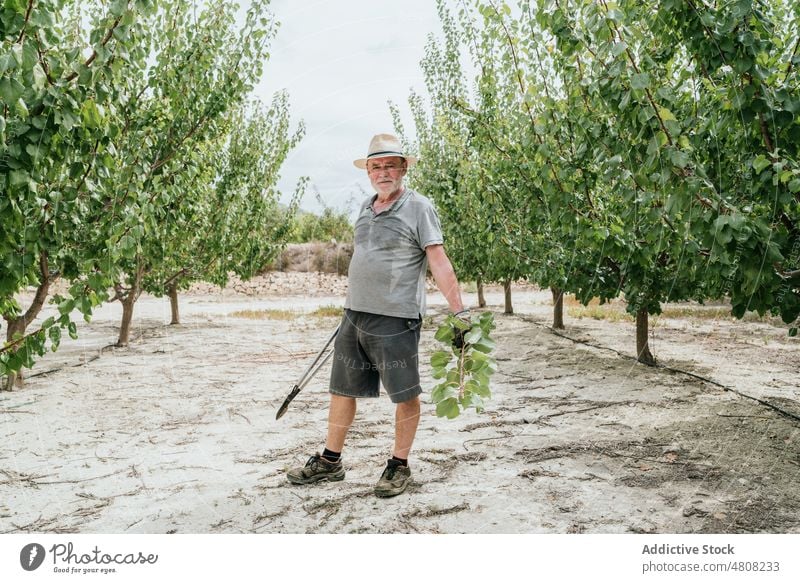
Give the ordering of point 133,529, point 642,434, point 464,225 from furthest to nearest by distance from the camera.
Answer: point 464,225 → point 642,434 → point 133,529

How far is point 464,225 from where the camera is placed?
29.0ft

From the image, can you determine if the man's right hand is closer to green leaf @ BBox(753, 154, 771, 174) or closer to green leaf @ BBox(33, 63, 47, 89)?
green leaf @ BBox(753, 154, 771, 174)

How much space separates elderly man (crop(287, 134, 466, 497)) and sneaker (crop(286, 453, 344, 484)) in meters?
0.34

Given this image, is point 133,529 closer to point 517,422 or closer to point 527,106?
point 517,422

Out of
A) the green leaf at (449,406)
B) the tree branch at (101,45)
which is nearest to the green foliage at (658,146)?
the green leaf at (449,406)

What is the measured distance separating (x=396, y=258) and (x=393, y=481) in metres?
1.25

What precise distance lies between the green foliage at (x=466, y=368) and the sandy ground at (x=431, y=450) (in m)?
0.80

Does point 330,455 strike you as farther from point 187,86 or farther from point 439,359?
point 187,86

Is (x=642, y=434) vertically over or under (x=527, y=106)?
under

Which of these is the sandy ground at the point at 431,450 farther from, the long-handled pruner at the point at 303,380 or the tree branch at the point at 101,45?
the tree branch at the point at 101,45

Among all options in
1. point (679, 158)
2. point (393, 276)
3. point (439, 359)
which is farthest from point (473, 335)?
point (679, 158)

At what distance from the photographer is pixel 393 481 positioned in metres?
3.43

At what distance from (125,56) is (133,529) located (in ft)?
7.34

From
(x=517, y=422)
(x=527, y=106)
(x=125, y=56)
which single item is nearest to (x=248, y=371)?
(x=517, y=422)
